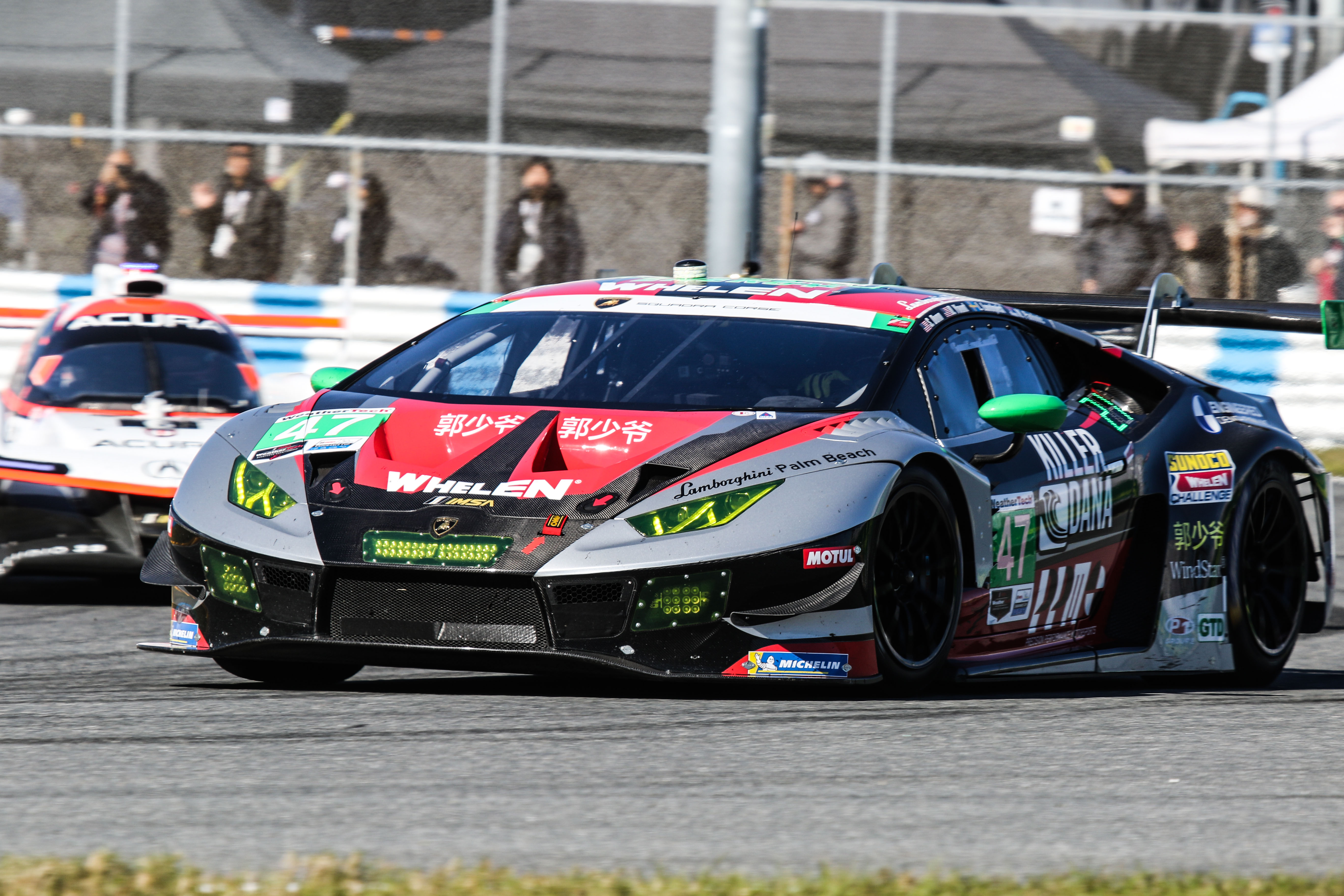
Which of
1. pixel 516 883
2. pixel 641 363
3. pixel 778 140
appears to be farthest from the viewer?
pixel 778 140

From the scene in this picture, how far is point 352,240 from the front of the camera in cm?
1444

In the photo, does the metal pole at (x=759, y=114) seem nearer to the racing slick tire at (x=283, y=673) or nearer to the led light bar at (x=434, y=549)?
the racing slick tire at (x=283, y=673)

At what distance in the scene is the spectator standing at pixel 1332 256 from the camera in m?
13.9

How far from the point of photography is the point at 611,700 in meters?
5.36

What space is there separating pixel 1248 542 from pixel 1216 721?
5.32 ft

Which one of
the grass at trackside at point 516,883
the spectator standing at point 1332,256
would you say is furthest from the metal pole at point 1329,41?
the grass at trackside at point 516,883

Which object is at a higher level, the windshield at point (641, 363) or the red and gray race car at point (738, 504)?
the windshield at point (641, 363)

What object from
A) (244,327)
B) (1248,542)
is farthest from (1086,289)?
(1248,542)

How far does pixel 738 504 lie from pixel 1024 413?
1077mm

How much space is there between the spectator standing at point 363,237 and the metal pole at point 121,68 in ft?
4.65

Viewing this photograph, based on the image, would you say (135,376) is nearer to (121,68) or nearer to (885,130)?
(121,68)

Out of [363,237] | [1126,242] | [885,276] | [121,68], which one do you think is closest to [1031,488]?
[885,276]

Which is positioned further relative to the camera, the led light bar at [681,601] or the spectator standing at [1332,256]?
the spectator standing at [1332,256]

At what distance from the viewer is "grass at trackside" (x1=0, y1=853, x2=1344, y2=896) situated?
3.26m
